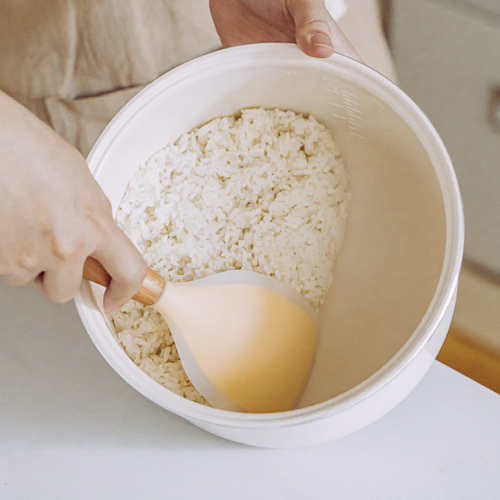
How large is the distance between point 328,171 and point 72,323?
39 centimetres

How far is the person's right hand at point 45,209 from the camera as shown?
0.32 m

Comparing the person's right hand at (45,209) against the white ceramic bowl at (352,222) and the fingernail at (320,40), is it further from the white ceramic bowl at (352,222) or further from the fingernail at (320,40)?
the fingernail at (320,40)

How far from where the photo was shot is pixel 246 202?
66 cm

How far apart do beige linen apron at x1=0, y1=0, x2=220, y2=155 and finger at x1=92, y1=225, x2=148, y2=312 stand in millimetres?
430

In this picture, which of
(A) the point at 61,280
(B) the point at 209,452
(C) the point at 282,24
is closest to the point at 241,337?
(B) the point at 209,452

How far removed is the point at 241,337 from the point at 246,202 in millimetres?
179

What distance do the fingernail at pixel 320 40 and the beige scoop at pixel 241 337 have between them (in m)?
0.27

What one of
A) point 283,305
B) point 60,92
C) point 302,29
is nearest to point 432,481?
point 283,305

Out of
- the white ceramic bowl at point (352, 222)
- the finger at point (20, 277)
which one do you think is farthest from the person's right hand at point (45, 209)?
the white ceramic bowl at point (352, 222)

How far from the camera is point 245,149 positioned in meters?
0.65

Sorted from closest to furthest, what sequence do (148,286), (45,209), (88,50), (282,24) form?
(45,209), (148,286), (282,24), (88,50)

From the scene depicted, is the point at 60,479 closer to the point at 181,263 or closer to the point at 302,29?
the point at 181,263

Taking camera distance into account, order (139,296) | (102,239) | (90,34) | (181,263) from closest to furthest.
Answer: (102,239)
(139,296)
(181,263)
(90,34)

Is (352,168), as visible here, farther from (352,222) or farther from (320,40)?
(320,40)
